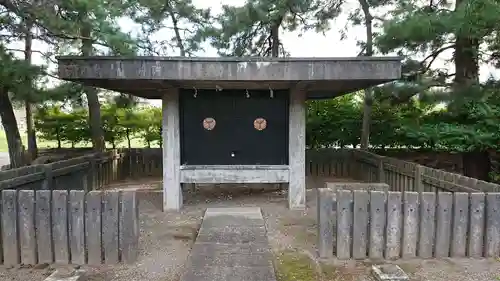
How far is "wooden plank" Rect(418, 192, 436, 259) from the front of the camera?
4.66 m

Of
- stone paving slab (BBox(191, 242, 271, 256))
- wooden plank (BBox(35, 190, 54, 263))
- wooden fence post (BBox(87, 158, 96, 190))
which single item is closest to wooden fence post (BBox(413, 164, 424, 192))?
stone paving slab (BBox(191, 242, 271, 256))

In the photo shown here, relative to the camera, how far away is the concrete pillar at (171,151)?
7.62 meters

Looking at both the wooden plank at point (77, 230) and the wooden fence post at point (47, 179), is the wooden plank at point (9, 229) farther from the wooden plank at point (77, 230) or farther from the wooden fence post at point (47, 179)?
the wooden fence post at point (47, 179)

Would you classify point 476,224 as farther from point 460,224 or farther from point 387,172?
point 387,172

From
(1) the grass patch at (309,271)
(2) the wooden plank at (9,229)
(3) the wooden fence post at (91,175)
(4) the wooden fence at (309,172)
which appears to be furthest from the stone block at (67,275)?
(3) the wooden fence post at (91,175)

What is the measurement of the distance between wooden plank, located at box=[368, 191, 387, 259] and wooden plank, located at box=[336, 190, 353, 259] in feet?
0.81

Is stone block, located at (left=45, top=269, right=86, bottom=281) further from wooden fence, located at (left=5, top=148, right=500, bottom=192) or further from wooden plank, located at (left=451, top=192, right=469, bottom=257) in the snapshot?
wooden plank, located at (left=451, top=192, right=469, bottom=257)

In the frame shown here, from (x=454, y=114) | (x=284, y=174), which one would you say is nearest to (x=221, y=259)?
(x=284, y=174)

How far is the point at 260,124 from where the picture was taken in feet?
26.4

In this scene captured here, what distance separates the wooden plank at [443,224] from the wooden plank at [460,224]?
0.06 m

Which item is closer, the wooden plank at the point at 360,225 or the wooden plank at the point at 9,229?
the wooden plank at the point at 9,229

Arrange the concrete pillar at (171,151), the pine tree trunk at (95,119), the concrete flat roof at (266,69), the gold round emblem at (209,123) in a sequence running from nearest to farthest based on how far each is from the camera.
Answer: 1. the concrete flat roof at (266,69)
2. the concrete pillar at (171,151)
3. the gold round emblem at (209,123)
4. the pine tree trunk at (95,119)

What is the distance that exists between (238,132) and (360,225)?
3.89 m

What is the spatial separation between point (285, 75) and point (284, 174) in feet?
7.65
